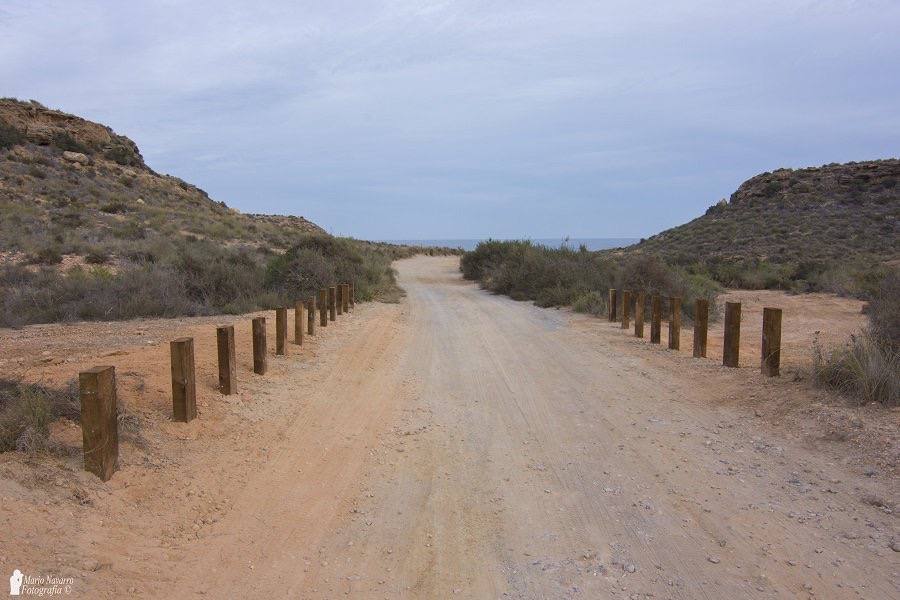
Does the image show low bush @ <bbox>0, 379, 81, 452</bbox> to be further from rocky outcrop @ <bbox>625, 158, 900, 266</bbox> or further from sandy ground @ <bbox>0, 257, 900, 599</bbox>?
rocky outcrop @ <bbox>625, 158, 900, 266</bbox>

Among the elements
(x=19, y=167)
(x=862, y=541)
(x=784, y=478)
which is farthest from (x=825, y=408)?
(x=19, y=167)

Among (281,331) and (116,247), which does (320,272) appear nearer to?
(116,247)

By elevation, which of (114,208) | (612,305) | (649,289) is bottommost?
(612,305)

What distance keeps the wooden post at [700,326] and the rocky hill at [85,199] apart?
18314 mm

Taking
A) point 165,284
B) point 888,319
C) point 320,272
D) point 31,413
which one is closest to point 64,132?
point 320,272

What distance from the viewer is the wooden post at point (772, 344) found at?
8.89 meters

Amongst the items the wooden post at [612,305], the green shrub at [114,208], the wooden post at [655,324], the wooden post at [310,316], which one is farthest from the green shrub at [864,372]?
the green shrub at [114,208]

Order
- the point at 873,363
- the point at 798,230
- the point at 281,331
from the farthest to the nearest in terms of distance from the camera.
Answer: the point at 798,230, the point at 281,331, the point at 873,363

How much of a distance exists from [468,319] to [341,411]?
9473mm

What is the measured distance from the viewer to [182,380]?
657cm

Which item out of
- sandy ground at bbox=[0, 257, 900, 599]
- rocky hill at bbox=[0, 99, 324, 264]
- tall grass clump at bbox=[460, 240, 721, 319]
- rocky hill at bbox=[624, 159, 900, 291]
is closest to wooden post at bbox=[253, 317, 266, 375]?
sandy ground at bbox=[0, 257, 900, 599]

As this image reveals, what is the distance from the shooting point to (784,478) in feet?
18.7

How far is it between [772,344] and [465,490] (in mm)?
5453

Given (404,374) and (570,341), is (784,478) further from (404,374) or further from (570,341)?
(570,341)
